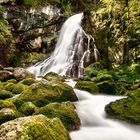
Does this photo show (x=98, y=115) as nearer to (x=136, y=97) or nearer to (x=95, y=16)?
(x=136, y=97)

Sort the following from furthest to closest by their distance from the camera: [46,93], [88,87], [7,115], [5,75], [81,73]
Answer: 1. [81,73]
2. [5,75]
3. [88,87]
4. [46,93]
5. [7,115]

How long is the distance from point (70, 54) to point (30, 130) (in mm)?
15520

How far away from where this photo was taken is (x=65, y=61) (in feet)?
67.1

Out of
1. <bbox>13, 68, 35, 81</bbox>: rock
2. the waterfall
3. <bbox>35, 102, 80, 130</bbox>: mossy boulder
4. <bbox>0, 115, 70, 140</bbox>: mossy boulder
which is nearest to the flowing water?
the waterfall

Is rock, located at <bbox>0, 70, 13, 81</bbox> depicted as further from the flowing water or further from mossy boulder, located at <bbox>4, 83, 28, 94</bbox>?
mossy boulder, located at <bbox>4, 83, 28, 94</bbox>

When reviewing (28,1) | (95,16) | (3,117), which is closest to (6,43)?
(28,1)

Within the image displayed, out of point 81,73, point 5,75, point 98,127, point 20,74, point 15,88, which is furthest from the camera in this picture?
point 81,73

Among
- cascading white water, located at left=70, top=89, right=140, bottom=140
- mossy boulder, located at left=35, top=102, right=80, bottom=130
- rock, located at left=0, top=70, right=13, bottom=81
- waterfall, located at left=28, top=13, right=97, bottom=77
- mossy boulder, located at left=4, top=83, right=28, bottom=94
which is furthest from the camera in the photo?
waterfall, located at left=28, top=13, right=97, bottom=77

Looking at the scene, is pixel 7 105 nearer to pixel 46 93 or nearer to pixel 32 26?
pixel 46 93

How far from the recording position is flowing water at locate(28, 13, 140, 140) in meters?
8.23

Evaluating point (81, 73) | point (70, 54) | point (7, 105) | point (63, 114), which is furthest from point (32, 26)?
point (63, 114)

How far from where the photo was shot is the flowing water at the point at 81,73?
8.23 meters

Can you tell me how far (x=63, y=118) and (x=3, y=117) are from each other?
1606 millimetres

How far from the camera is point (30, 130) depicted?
5.47 meters
